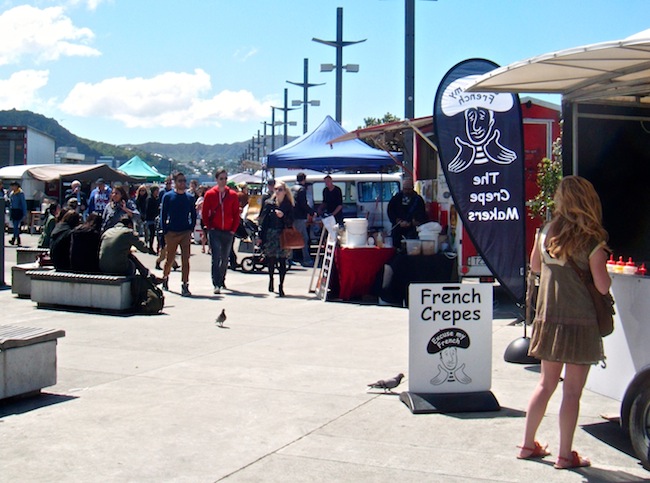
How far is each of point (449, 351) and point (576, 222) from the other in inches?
80.6

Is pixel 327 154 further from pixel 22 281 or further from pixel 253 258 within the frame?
pixel 22 281

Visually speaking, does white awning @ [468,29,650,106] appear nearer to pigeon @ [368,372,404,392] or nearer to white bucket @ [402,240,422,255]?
pigeon @ [368,372,404,392]

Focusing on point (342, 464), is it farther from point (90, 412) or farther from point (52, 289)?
point (52, 289)

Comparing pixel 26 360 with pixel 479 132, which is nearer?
pixel 26 360

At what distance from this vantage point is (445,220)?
1346 centimetres

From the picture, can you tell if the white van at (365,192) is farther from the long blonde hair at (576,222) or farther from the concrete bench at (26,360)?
the long blonde hair at (576,222)

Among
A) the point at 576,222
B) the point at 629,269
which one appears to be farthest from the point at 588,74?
the point at 576,222

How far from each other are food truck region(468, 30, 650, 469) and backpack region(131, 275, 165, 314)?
19.9ft

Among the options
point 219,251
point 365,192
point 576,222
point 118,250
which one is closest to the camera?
→ point 576,222

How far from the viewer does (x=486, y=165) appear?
9383mm

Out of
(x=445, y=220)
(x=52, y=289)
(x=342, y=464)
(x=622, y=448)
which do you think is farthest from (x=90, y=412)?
(x=445, y=220)

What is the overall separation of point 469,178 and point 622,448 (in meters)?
4.16

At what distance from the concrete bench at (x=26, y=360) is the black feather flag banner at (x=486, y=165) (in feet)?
14.7

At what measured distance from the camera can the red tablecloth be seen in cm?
1335
